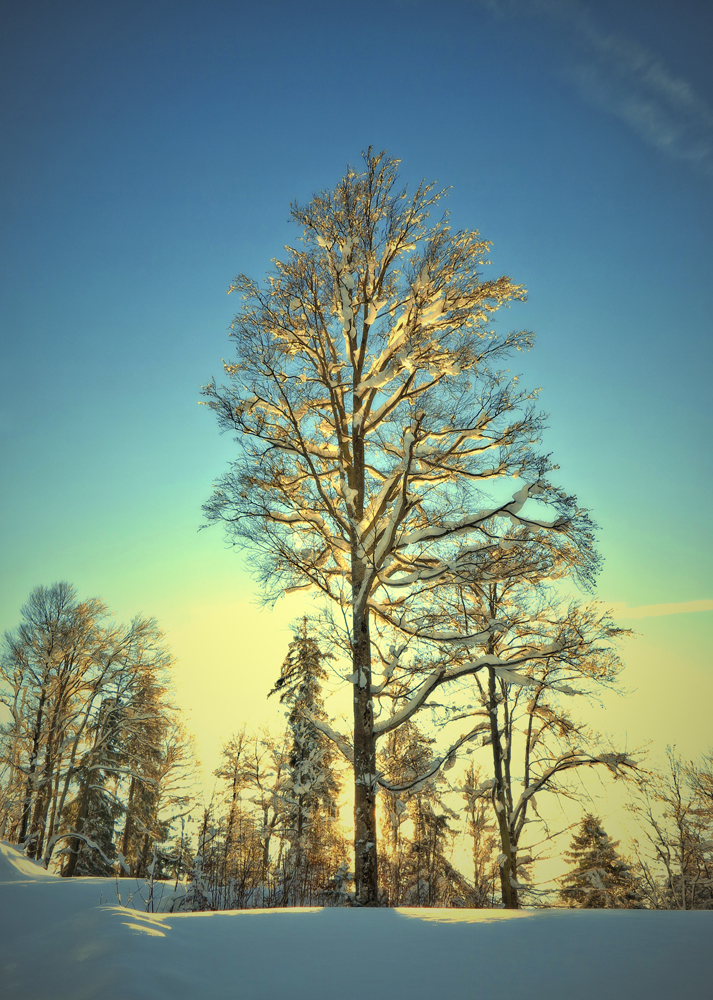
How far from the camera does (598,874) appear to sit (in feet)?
58.1

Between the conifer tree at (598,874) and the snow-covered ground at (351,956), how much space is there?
1619 centimetres

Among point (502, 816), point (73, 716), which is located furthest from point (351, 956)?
point (73, 716)

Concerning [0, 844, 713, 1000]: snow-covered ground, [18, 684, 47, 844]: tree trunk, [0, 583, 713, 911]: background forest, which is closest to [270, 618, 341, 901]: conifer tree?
[0, 583, 713, 911]: background forest

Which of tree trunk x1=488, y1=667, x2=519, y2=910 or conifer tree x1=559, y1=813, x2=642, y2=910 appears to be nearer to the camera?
tree trunk x1=488, y1=667, x2=519, y2=910

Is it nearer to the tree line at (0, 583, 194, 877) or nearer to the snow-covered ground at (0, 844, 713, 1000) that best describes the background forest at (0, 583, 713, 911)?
the tree line at (0, 583, 194, 877)

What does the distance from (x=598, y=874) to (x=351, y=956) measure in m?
19.3

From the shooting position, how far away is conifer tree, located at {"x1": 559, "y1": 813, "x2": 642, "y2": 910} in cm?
1756

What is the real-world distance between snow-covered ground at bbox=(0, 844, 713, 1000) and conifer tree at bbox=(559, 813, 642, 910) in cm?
1619

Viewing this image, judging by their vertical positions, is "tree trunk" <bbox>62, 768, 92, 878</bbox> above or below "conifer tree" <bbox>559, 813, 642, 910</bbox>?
above

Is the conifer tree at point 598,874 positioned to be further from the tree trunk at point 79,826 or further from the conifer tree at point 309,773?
the tree trunk at point 79,826

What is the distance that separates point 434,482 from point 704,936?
22.0ft

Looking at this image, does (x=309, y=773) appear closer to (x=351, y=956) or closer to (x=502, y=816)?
(x=502, y=816)

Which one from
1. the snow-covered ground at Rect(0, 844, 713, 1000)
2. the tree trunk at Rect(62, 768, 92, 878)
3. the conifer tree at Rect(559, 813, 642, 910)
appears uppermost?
the snow-covered ground at Rect(0, 844, 713, 1000)

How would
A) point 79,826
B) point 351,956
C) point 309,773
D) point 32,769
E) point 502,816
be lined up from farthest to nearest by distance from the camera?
point 309,773
point 79,826
point 32,769
point 502,816
point 351,956
